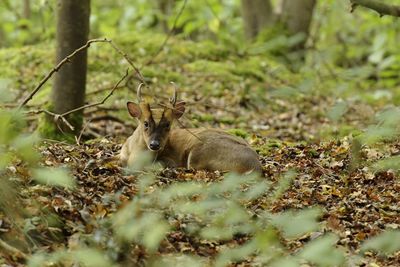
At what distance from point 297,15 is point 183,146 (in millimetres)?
8822

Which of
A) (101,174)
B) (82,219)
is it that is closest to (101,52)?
(101,174)

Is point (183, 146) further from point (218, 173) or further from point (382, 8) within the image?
point (382, 8)

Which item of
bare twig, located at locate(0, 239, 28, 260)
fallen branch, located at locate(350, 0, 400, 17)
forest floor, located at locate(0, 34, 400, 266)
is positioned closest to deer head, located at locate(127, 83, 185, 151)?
forest floor, located at locate(0, 34, 400, 266)

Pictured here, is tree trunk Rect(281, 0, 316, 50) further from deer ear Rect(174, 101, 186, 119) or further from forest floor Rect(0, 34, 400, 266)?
deer ear Rect(174, 101, 186, 119)

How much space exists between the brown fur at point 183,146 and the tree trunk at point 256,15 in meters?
8.57

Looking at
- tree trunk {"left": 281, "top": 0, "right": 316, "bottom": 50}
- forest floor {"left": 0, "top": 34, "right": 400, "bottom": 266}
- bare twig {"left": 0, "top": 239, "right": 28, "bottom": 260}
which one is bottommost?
bare twig {"left": 0, "top": 239, "right": 28, "bottom": 260}

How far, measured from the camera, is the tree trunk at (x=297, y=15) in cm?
1577

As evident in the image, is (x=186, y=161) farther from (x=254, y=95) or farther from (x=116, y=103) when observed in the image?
(x=254, y=95)

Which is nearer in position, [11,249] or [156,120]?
[11,249]

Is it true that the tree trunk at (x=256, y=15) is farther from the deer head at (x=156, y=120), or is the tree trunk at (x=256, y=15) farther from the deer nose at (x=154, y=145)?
the deer nose at (x=154, y=145)

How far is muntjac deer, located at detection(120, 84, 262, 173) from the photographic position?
722 centimetres

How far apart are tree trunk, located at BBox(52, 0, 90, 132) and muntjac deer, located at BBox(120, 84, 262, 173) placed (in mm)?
1332

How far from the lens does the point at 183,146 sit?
7695 millimetres

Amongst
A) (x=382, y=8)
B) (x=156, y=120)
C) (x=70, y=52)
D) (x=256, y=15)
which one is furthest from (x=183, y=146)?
(x=256, y=15)
